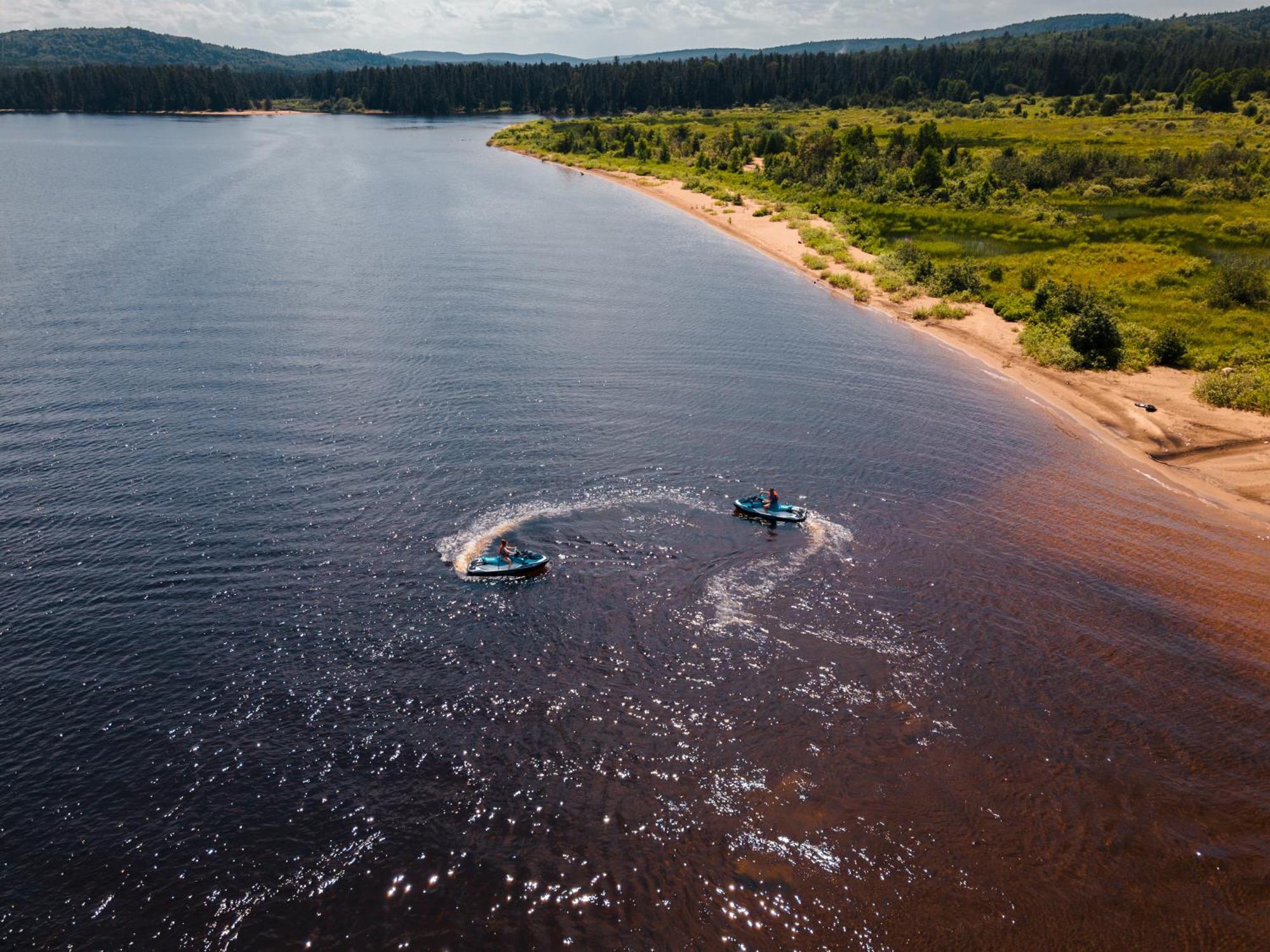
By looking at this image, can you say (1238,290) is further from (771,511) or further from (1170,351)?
(771,511)

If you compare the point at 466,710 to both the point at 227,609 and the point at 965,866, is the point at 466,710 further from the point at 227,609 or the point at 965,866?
the point at 965,866

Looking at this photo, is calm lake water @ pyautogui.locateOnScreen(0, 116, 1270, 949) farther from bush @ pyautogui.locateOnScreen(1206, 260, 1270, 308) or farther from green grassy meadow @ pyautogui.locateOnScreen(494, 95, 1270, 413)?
bush @ pyautogui.locateOnScreen(1206, 260, 1270, 308)

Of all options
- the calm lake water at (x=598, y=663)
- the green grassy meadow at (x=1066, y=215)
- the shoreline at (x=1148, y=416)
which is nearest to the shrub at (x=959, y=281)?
the green grassy meadow at (x=1066, y=215)

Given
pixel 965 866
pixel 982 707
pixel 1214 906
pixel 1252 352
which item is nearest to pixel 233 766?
pixel 965 866

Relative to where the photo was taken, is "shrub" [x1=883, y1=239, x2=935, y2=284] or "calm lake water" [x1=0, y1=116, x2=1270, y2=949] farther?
"shrub" [x1=883, y1=239, x2=935, y2=284]

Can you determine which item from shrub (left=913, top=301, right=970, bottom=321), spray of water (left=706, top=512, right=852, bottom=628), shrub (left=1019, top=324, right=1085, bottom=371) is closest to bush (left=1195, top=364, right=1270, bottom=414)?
shrub (left=1019, top=324, right=1085, bottom=371)

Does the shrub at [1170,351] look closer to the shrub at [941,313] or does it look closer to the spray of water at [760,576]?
the shrub at [941,313]
